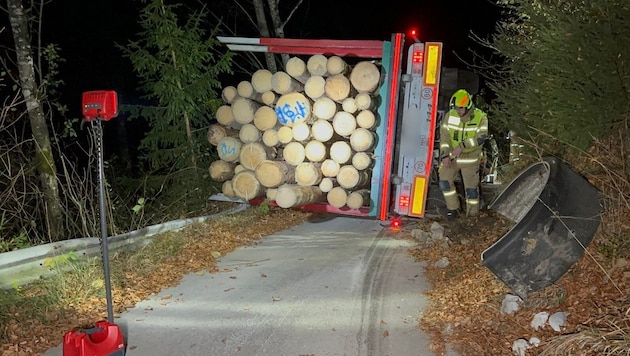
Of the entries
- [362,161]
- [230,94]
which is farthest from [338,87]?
[230,94]

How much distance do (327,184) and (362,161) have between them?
639mm

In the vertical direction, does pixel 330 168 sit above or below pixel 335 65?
below

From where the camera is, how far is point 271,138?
711cm

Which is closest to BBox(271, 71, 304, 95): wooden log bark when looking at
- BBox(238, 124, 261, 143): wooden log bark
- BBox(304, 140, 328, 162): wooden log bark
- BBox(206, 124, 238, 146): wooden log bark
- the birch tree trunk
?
BBox(238, 124, 261, 143): wooden log bark

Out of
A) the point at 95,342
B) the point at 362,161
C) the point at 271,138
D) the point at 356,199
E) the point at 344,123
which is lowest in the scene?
Answer: the point at 95,342

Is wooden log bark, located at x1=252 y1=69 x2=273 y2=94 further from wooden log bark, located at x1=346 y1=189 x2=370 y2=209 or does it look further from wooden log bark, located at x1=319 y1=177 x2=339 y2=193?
wooden log bark, located at x1=346 y1=189 x2=370 y2=209

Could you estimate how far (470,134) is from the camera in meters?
6.91

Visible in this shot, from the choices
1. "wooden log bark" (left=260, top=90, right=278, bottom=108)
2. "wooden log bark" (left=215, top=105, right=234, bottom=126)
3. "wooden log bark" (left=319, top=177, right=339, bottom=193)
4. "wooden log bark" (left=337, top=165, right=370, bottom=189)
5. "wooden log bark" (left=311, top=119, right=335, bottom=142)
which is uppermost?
"wooden log bark" (left=260, top=90, right=278, bottom=108)

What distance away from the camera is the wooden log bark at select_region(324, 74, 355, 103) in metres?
6.53

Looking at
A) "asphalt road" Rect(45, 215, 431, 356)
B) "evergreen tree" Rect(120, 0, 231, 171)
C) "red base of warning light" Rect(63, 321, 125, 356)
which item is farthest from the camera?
"evergreen tree" Rect(120, 0, 231, 171)

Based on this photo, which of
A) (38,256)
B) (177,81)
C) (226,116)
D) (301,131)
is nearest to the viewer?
(38,256)

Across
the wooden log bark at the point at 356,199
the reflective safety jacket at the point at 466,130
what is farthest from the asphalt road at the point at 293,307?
the reflective safety jacket at the point at 466,130

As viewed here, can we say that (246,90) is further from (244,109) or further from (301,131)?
(301,131)

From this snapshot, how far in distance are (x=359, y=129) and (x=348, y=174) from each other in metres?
0.63
